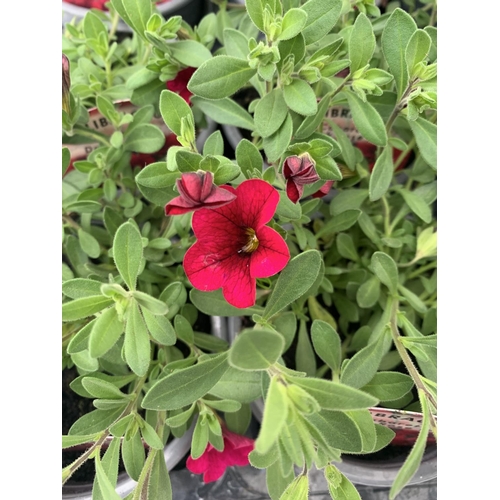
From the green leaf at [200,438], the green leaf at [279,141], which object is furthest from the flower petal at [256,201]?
the green leaf at [200,438]

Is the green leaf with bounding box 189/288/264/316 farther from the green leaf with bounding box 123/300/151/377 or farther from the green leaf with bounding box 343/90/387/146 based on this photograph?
the green leaf with bounding box 343/90/387/146

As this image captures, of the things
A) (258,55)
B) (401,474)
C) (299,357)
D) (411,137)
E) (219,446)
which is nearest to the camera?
(401,474)

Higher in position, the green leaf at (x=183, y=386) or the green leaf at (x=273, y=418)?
the green leaf at (x=273, y=418)

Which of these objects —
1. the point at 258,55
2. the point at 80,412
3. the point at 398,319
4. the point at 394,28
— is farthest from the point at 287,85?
the point at 80,412

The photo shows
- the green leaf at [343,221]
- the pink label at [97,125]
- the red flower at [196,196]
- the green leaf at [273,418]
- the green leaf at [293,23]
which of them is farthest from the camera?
the pink label at [97,125]

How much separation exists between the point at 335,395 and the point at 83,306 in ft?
1.04

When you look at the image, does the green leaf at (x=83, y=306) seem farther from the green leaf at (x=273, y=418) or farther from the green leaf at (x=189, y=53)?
the green leaf at (x=189, y=53)

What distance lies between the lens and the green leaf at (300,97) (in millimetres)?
638

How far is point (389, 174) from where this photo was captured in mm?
760

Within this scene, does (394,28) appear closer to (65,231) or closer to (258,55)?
(258,55)

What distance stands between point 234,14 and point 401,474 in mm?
948

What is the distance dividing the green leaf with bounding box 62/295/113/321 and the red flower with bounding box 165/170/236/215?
0.17m

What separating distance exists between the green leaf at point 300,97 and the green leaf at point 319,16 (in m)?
0.07

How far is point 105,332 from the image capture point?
57 cm
